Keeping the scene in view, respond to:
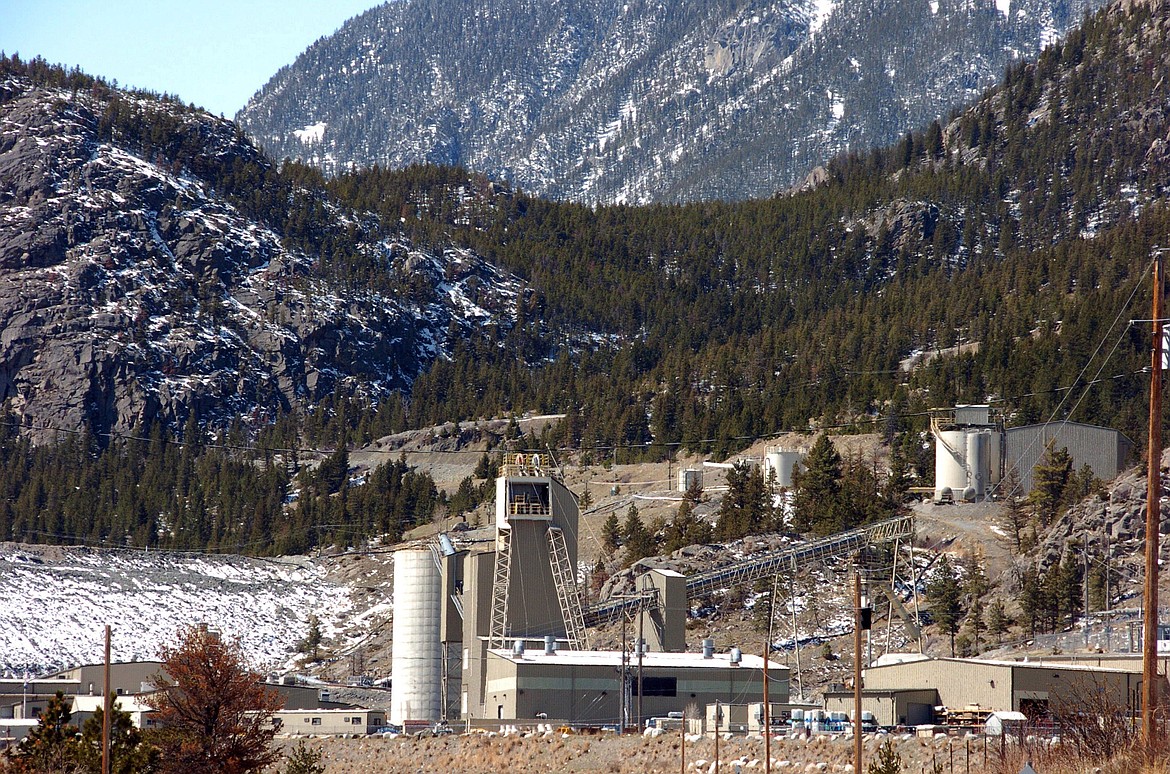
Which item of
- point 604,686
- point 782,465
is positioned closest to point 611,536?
point 782,465

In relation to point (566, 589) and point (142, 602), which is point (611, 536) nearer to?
point (142, 602)

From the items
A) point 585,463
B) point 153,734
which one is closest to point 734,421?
point 585,463

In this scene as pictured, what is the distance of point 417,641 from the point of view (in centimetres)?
9419

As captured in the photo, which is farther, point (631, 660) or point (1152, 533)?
point (631, 660)

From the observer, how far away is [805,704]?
265 feet

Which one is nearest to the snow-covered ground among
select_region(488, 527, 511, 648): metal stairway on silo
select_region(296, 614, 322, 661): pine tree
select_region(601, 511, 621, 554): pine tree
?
select_region(296, 614, 322, 661): pine tree

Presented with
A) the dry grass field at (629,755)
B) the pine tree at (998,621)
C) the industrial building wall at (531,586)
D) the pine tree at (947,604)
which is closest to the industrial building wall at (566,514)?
the industrial building wall at (531,586)

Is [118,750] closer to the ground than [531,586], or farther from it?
closer to the ground

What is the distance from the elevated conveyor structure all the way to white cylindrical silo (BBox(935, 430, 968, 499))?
688 inches

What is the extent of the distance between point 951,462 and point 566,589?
48.6 m

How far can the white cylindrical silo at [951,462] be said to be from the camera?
12875 cm

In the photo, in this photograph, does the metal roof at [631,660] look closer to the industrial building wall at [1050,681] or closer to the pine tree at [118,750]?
the industrial building wall at [1050,681]

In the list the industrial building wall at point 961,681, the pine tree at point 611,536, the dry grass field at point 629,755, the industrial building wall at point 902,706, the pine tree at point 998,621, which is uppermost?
the pine tree at point 611,536

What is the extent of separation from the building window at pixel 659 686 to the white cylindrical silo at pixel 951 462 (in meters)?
51.3
